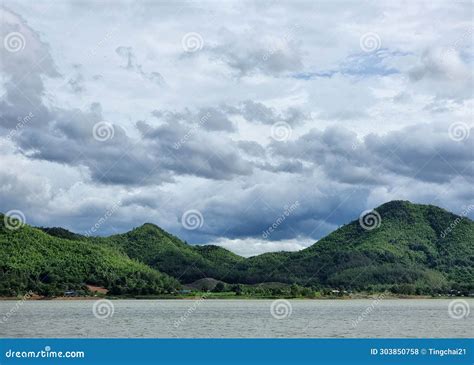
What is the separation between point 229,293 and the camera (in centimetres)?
19825

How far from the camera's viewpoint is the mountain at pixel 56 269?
155750 mm

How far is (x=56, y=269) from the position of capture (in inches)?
6718

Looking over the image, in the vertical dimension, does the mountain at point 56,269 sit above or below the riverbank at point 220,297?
above

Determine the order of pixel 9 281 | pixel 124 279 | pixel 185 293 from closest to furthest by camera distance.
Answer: pixel 9 281, pixel 124 279, pixel 185 293

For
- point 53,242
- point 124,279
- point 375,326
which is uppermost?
point 53,242

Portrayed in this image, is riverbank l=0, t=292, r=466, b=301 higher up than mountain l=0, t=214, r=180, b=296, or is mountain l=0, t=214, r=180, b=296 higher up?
mountain l=0, t=214, r=180, b=296

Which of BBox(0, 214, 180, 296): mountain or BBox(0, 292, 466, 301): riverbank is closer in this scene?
BBox(0, 214, 180, 296): mountain

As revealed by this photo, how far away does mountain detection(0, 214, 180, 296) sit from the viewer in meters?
156

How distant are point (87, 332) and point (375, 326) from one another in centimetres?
3155

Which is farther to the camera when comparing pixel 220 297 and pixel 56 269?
pixel 220 297

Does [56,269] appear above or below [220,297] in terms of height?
above

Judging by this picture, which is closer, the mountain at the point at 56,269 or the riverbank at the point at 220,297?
the mountain at the point at 56,269
